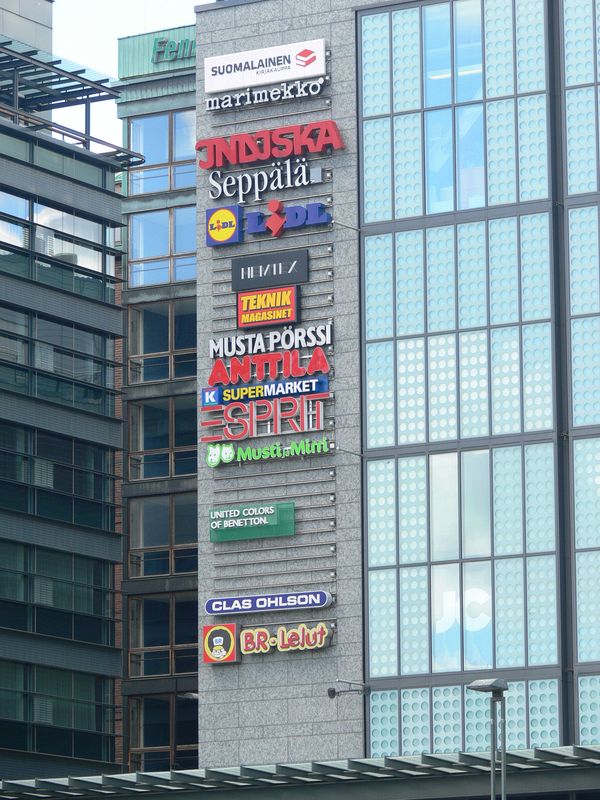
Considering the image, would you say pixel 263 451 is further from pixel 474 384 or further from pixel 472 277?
pixel 472 277

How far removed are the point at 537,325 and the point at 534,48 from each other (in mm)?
8615

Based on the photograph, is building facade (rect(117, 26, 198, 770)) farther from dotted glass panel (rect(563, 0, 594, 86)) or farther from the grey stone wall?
dotted glass panel (rect(563, 0, 594, 86))

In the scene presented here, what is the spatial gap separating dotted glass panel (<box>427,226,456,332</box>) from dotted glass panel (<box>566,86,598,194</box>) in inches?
160

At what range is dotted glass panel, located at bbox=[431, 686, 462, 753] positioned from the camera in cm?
6469

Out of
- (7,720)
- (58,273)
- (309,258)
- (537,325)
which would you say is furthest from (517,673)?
(58,273)

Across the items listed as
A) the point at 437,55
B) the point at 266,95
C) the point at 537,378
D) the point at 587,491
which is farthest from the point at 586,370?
the point at 266,95

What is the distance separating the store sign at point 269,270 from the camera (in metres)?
69.3

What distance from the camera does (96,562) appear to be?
8844cm

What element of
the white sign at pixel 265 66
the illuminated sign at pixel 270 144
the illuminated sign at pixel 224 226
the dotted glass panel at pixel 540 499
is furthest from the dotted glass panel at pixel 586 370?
the white sign at pixel 265 66

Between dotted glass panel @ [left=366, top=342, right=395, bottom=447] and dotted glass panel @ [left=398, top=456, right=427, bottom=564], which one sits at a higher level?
dotted glass panel @ [left=366, top=342, right=395, bottom=447]

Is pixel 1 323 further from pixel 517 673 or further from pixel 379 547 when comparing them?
pixel 517 673

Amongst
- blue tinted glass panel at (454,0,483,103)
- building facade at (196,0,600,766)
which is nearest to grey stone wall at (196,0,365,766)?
building facade at (196,0,600,766)

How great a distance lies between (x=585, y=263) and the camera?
65.7m

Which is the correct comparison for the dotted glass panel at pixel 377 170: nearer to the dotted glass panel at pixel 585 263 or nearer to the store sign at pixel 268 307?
the store sign at pixel 268 307
